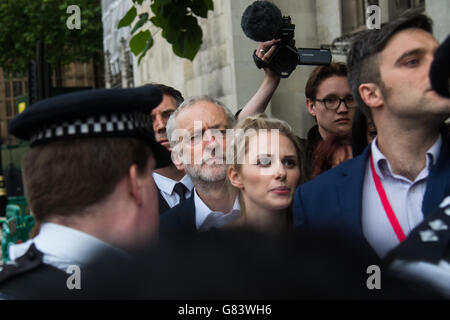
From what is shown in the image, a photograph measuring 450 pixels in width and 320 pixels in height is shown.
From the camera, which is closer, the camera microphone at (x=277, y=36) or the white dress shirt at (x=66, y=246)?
the white dress shirt at (x=66, y=246)

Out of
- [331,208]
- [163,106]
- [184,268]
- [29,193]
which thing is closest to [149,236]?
[29,193]

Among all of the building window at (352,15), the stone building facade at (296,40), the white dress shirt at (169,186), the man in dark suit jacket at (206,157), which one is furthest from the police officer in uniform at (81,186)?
the building window at (352,15)

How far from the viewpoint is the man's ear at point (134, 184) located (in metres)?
1.77

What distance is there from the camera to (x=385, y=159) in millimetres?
2031

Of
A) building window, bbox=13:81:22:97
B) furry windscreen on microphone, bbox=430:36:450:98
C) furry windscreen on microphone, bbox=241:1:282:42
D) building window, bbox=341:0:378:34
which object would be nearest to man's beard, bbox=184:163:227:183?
furry windscreen on microphone, bbox=241:1:282:42

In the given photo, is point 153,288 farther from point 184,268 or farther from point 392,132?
point 392,132

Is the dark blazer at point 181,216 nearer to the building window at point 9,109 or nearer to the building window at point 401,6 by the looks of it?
the building window at point 401,6

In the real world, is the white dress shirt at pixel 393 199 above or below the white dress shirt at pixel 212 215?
above

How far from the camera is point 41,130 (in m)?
1.82

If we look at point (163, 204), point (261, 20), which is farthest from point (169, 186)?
point (261, 20)

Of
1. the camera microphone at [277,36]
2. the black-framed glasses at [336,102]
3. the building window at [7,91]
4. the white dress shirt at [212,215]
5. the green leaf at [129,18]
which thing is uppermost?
the building window at [7,91]

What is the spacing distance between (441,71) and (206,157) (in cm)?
145

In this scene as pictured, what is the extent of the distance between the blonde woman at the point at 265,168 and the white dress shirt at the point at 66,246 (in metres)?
0.79
